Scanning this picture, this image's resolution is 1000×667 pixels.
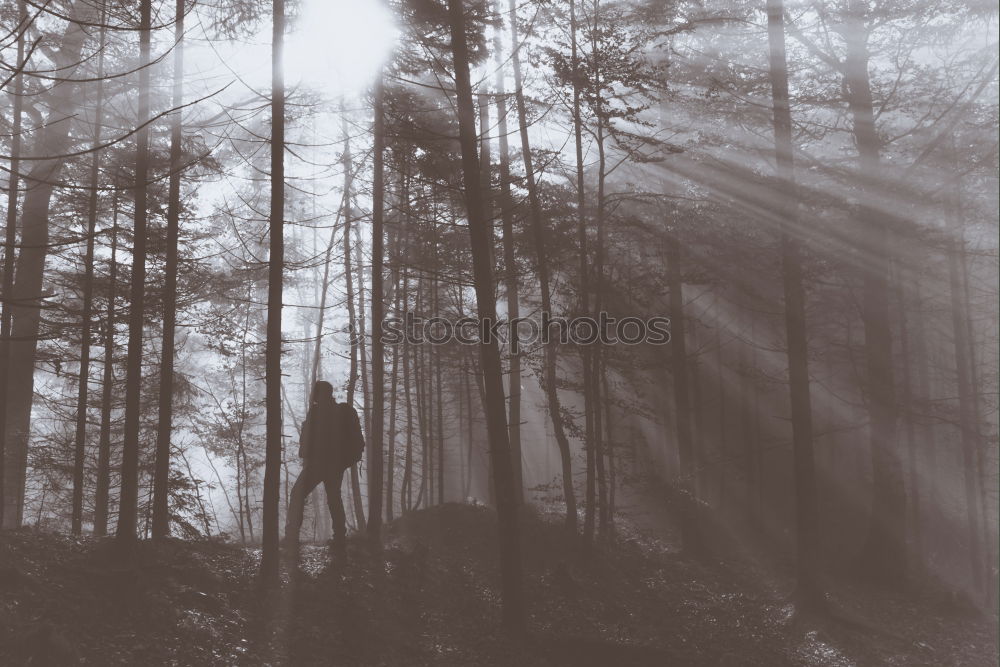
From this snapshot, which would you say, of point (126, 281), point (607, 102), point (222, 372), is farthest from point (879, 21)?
point (222, 372)

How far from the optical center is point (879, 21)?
11.4 m

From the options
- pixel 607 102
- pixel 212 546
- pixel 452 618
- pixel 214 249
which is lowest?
pixel 452 618

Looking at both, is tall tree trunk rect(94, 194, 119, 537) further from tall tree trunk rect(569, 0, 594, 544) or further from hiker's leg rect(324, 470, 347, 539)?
tall tree trunk rect(569, 0, 594, 544)

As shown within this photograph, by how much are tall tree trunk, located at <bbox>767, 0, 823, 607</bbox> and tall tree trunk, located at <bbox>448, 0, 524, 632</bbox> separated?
4.45 m

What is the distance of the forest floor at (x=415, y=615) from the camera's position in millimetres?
6383

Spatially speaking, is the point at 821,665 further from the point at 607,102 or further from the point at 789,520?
the point at 789,520

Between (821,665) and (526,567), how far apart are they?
4786 mm

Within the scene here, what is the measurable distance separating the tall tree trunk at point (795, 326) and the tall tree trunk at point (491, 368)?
4.45 meters

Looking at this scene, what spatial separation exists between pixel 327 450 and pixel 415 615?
2561 millimetres

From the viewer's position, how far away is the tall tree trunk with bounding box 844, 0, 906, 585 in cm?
1203

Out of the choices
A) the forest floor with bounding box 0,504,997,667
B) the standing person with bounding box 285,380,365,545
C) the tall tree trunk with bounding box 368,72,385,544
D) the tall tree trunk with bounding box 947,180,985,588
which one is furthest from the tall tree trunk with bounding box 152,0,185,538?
the tall tree trunk with bounding box 947,180,985,588

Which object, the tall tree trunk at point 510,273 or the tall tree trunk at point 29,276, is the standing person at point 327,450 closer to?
the tall tree trunk at point 510,273

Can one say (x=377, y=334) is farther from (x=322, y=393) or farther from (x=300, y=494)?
(x=300, y=494)

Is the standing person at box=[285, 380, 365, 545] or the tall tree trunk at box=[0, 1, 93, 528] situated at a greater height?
the tall tree trunk at box=[0, 1, 93, 528]
